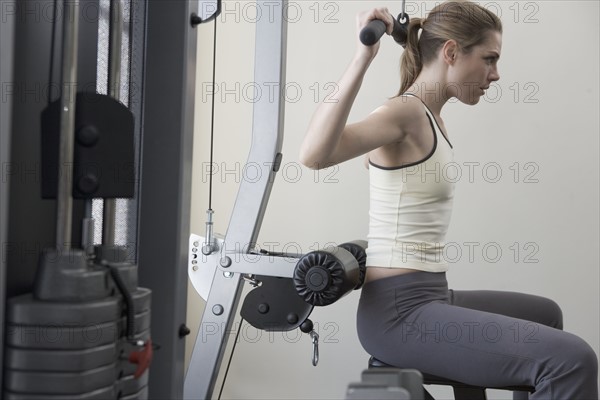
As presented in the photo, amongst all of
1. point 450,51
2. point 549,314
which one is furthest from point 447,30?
point 549,314

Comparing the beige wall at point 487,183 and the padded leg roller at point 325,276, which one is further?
the beige wall at point 487,183

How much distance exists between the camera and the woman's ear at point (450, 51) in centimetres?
174

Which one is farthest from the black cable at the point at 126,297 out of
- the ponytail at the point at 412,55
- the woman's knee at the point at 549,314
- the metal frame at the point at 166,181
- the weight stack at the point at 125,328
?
the woman's knee at the point at 549,314

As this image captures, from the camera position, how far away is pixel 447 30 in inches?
68.5

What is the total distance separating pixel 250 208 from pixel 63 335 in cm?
101

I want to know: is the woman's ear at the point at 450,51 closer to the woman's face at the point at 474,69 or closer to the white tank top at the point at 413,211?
the woman's face at the point at 474,69

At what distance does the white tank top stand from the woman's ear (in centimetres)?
18

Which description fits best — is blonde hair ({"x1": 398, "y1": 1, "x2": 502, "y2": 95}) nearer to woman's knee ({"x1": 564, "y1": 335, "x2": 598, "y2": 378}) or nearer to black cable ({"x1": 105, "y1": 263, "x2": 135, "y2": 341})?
woman's knee ({"x1": 564, "y1": 335, "x2": 598, "y2": 378})

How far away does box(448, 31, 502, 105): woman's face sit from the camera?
1.75 meters

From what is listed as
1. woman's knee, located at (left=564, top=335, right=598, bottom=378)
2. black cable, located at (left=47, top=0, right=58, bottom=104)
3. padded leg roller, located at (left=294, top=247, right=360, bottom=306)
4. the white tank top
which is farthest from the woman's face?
black cable, located at (left=47, top=0, right=58, bottom=104)

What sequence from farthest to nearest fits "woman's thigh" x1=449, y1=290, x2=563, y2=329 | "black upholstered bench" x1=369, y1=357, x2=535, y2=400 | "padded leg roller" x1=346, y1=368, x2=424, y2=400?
"woman's thigh" x1=449, y1=290, x2=563, y2=329 < "black upholstered bench" x1=369, y1=357, x2=535, y2=400 < "padded leg roller" x1=346, y1=368, x2=424, y2=400

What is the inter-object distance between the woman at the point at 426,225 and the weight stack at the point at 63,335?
0.73m

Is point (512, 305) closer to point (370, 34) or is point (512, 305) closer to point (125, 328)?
point (370, 34)

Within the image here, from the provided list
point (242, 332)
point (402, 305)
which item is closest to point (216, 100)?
point (242, 332)
